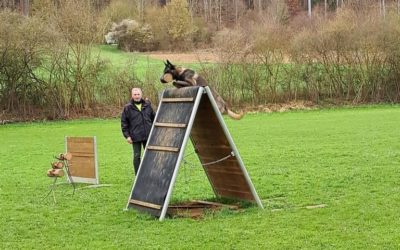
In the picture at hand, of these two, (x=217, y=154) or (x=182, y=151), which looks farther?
(x=217, y=154)

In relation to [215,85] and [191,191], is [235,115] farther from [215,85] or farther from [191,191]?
[215,85]

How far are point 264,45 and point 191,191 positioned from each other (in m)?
24.2

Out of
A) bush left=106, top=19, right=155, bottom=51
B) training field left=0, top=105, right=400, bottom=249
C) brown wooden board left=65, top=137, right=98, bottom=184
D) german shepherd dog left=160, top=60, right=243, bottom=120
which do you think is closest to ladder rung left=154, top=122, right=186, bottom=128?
german shepherd dog left=160, top=60, right=243, bottom=120

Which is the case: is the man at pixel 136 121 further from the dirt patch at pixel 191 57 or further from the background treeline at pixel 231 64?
the dirt patch at pixel 191 57

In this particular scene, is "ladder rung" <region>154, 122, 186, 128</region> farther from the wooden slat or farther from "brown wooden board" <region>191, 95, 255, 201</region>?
the wooden slat

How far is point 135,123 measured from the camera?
11.1 m

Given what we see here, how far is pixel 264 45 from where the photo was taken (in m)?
34.2

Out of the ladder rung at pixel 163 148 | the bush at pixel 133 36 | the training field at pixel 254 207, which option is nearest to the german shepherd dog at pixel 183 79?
the ladder rung at pixel 163 148

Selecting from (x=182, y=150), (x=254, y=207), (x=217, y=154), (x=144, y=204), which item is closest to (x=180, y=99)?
(x=182, y=150)

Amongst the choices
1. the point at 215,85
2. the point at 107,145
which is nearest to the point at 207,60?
the point at 215,85

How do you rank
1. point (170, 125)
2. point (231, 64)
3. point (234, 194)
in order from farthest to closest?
point (231, 64) < point (234, 194) < point (170, 125)

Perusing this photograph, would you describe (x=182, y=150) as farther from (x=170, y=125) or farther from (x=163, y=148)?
(x=170, y=125)

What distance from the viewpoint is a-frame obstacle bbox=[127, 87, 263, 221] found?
335 inches

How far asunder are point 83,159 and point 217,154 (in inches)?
162
